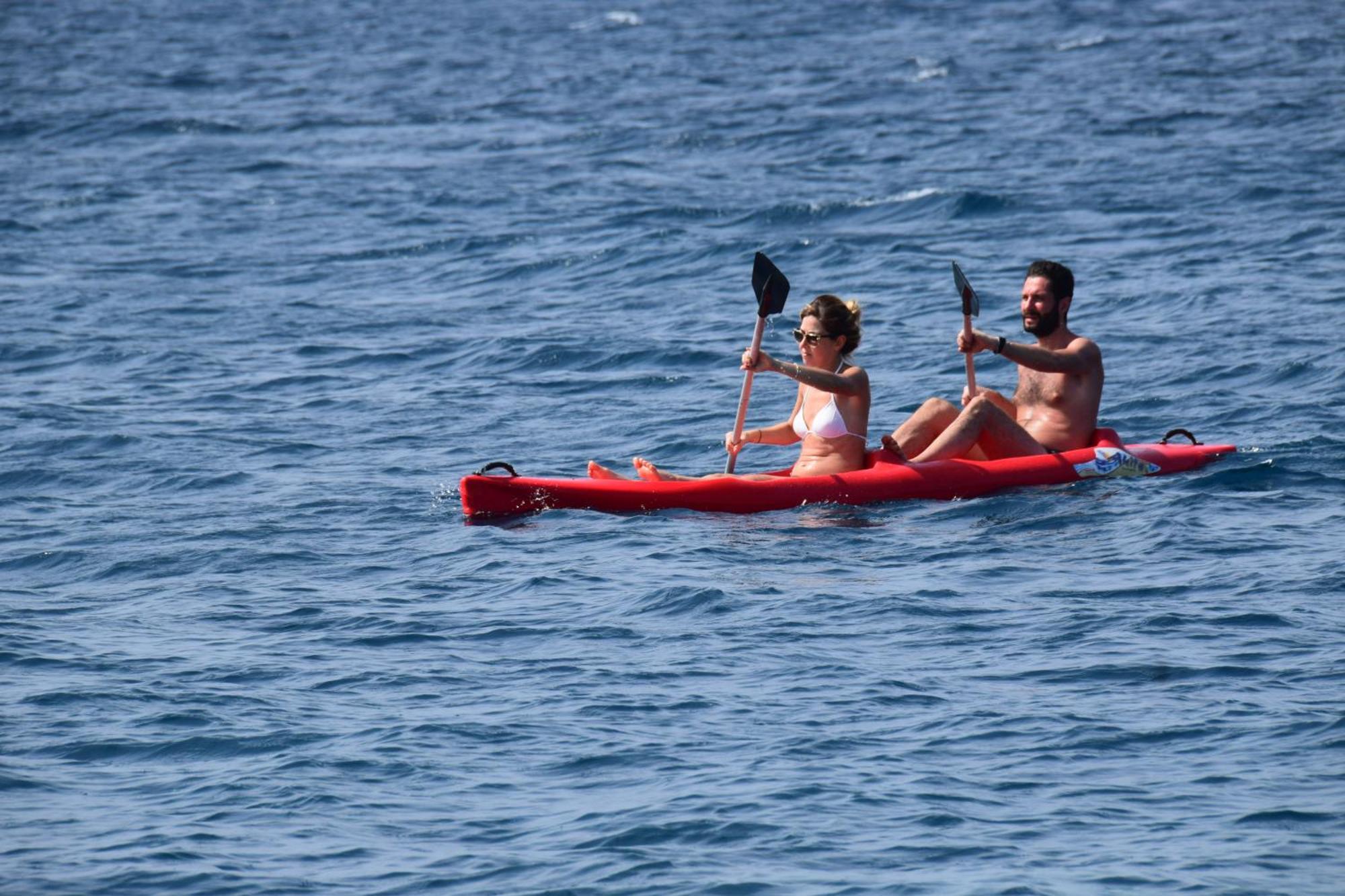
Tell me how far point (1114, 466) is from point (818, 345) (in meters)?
1.92

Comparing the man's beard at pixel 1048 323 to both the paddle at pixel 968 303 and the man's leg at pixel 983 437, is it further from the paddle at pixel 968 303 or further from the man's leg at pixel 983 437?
the man's leg at pixel 983 437

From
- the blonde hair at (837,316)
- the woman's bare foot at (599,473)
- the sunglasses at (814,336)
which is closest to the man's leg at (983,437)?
the blonde hair at (837,316)

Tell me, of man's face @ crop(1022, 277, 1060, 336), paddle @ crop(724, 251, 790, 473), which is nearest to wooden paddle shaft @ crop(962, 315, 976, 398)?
man's face @ crop(1022, 277, 1060, 336)

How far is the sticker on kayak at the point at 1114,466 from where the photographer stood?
33.8 ft

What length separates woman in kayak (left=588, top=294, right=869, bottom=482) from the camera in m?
9.75

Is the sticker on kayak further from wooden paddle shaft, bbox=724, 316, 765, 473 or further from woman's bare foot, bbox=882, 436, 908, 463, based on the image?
wooden paddle shaft, bbox=724, 316, 765, 473

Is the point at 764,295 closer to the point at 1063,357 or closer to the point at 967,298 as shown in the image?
the point at 967,298

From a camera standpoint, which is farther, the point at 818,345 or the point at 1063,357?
the point at 1063,357

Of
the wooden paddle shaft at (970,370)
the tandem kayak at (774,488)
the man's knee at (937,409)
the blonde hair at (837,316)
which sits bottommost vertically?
the tandem kayak at (774,488)

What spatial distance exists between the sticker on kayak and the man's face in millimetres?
756

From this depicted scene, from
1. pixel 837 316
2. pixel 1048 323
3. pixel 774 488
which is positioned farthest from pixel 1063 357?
pixel 774 488

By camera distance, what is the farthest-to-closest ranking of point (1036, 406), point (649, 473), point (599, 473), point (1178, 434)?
point (1178, 434) < point (1036, 406) < point (599, 473) < point (649, 473)

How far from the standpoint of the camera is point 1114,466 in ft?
34.1

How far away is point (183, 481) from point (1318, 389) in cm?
750
